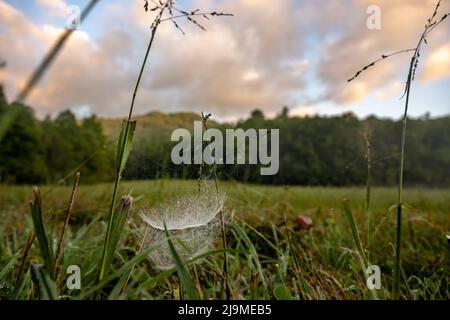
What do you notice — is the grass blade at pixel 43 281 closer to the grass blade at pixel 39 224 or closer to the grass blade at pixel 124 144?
the grass blade at pixel 39 224

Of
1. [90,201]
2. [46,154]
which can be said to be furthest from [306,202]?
[46,154]

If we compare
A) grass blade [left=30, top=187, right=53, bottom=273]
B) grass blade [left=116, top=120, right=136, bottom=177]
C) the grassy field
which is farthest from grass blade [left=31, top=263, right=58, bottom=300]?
the grassy field

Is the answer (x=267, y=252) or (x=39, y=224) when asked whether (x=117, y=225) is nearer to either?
(x=39, y=224)

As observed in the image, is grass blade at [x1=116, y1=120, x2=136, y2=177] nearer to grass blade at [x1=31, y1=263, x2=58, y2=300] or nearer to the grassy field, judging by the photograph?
grass blade at [x1=31, y1=263, x2=58, y2=300]

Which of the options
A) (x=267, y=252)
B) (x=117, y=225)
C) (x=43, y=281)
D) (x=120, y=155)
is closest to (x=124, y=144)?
(x=120, y=155)

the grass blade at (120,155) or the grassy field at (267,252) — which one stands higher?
the grass blade at (120,155)

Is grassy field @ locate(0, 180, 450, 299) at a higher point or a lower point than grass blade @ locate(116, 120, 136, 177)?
lower

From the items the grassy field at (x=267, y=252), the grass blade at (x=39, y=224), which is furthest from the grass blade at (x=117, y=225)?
the grassy field at (x=267, y=252)

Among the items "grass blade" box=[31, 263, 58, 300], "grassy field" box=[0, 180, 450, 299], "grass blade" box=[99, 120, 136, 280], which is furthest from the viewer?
"grassy field" box=[0, 180, 450, 299]

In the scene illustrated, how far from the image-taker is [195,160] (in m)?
1.19

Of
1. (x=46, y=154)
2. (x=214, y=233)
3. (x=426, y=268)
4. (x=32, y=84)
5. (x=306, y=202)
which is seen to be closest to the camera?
(x=32, y=84)

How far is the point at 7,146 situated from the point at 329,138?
707 centimetres

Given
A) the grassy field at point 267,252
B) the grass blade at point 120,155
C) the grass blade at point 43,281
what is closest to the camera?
the grass blade at point 43,281
